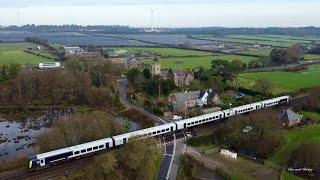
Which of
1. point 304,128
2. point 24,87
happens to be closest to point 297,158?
point 304,128

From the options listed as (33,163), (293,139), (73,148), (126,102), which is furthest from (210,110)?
(33,163)

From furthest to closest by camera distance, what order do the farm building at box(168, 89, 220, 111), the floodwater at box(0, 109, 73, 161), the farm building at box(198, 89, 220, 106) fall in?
the farm building at box(198, 89, 220, 106), the farm building at box(168, 89, 220, 111), the floodwater at box(0, 109, 73, 161)

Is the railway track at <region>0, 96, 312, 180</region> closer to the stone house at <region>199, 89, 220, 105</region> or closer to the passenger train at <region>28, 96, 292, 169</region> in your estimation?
the passenger train at <region>28, 96, 292, 169</region>

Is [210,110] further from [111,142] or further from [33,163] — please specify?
[33,163]

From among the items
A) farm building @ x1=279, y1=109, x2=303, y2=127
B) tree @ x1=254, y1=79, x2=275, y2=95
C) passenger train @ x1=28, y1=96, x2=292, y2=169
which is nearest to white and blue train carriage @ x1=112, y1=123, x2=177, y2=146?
passenger train @ x1=28, y1=96, x2=292, y2=169

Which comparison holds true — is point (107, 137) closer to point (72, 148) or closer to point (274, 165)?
point (72, 148)

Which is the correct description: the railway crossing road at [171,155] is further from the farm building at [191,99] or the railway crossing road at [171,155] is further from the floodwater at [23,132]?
the farm building at [191,99]

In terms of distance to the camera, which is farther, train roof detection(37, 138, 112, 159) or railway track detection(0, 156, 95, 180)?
train roof detection(37, 138, 112, 159)
